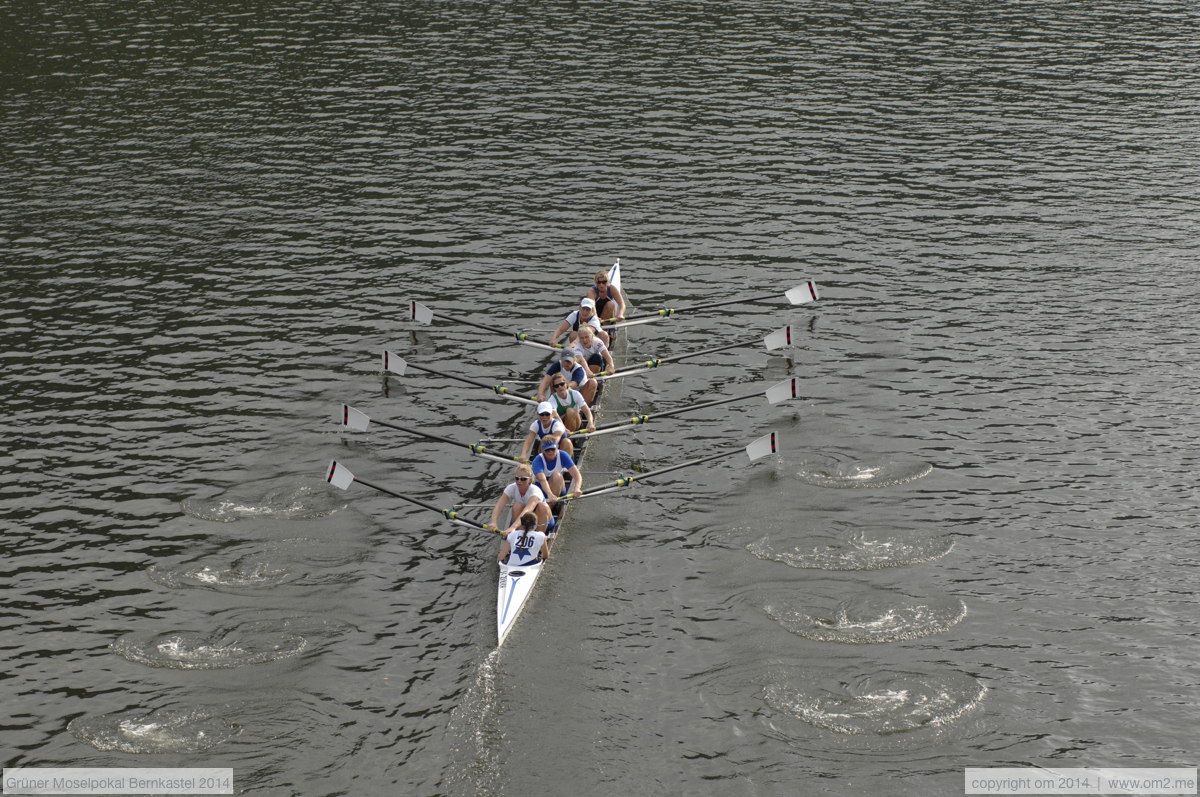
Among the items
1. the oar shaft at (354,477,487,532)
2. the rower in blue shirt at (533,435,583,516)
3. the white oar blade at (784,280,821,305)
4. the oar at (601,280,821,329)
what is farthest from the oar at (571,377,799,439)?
the white oar blade at (784,280,821,305)

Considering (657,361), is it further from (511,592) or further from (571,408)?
(511,592)

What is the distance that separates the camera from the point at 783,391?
1139 inches

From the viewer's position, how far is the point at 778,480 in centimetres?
2638

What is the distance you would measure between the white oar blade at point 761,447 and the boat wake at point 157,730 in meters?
12.2

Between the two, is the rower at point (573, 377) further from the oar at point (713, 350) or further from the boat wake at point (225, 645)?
the boat wake at point (225, 645)

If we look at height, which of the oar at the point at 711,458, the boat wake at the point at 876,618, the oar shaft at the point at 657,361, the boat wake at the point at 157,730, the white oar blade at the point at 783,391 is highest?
the oar shaft at the point at 657,361

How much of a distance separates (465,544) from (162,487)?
6.85m

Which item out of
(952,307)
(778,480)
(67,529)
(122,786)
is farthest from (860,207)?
(122,786)

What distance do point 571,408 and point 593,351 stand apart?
325 cm

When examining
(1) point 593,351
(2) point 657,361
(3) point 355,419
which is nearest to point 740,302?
(2) point 657,361

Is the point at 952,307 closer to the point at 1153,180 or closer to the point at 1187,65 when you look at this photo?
the point at 1153,180

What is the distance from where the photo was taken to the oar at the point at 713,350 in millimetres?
30578

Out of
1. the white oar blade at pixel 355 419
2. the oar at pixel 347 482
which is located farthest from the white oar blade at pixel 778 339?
the oar at pixel 347 482

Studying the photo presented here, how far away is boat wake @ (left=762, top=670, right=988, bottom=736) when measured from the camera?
62.5ft
